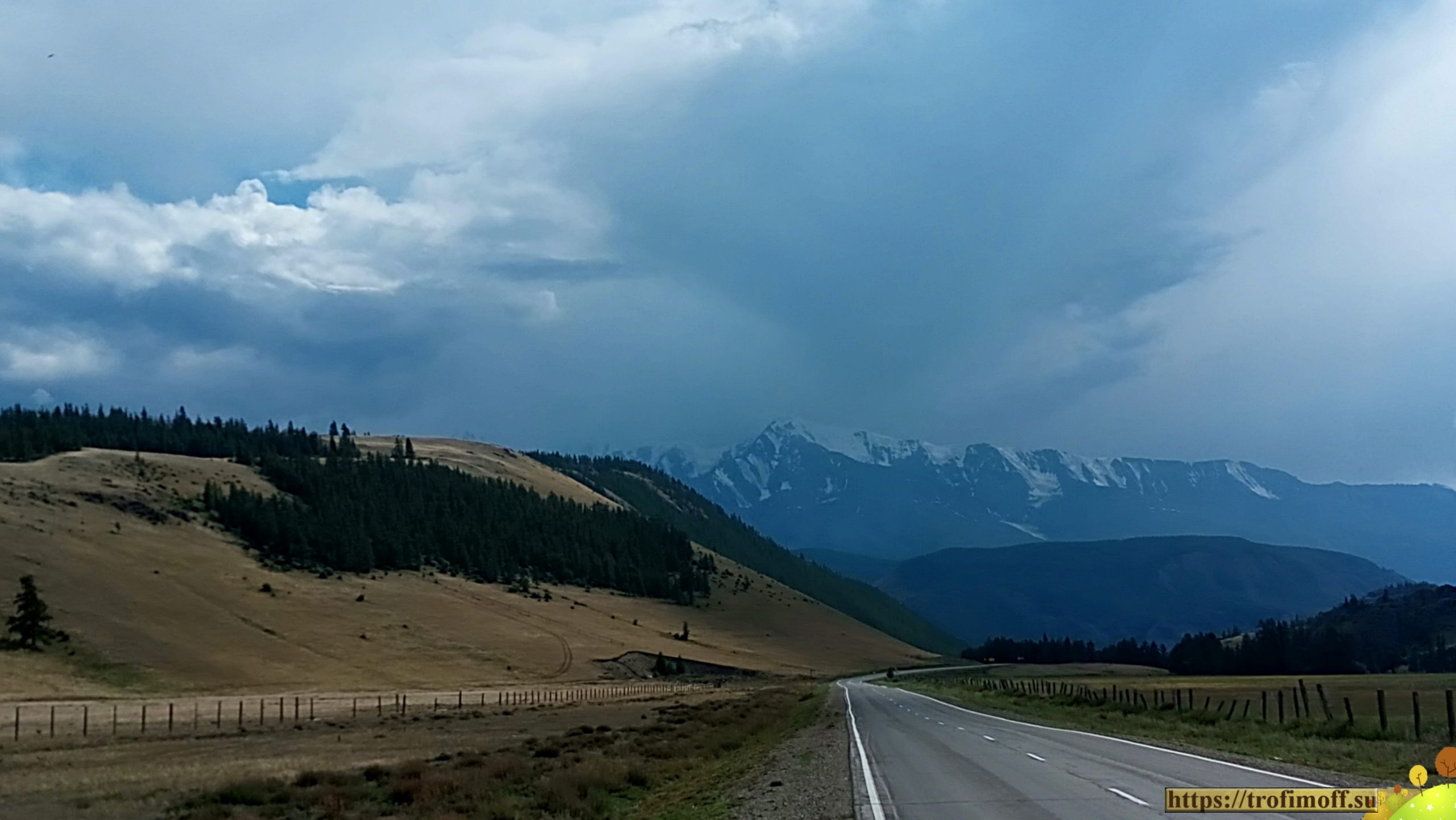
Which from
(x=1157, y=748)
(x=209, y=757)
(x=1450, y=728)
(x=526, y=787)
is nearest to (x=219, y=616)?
(x=209, y=757)

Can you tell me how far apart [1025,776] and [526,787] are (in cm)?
1176

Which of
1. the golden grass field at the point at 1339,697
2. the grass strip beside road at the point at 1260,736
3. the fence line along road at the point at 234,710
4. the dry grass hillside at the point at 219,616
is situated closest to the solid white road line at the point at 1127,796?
the grass strip beside road at the point at 1260,736

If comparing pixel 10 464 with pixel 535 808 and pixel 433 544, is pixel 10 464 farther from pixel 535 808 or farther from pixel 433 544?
pixel 535 808

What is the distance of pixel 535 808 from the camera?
924 inches

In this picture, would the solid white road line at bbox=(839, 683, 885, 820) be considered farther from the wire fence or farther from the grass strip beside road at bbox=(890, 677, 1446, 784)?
the wire fence

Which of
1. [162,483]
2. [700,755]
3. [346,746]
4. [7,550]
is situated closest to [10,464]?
[162,483]

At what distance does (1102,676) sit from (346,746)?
144156mm

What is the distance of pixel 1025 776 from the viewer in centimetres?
2212

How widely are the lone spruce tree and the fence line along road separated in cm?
1522

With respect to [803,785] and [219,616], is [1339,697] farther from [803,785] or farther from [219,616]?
[219,616]

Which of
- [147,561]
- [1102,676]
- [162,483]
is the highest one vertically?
[162,483]

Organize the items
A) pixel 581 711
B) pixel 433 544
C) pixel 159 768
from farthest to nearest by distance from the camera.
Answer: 1. pixel 433 544
2. pixel 581 711
3. pixel 159 768

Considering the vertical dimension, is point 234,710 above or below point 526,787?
below

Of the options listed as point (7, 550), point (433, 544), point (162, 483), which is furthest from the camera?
point (433, 544)
